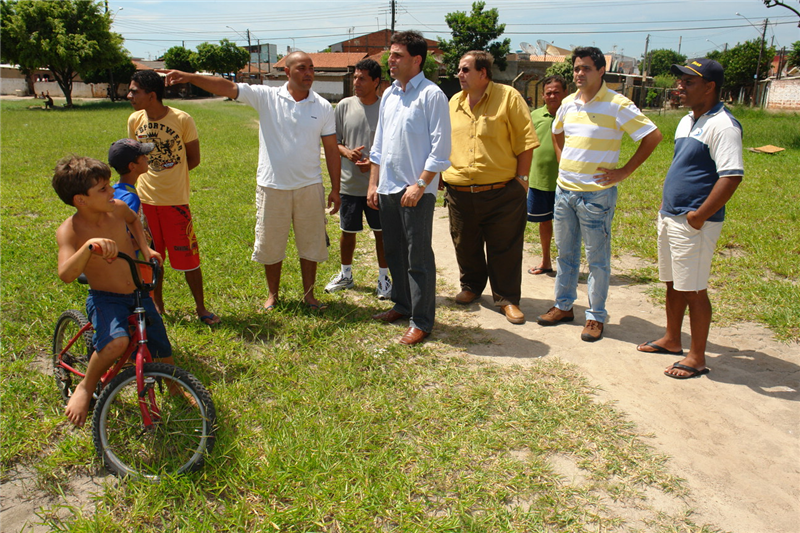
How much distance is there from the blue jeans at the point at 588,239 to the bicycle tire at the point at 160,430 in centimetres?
296

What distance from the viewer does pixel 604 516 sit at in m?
2.57

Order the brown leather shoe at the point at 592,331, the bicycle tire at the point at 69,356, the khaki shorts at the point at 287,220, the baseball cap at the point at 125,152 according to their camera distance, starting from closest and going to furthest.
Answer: the bicycle tire at the point at 69,356 < the baseball cap at the point at 125,152 < the brown leather shoe at the point at 592,331 < the khaki shorts at the point at 287,220

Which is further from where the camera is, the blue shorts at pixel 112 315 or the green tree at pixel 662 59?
the green tree at pixel 662 59

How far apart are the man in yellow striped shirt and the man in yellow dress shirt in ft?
1.16

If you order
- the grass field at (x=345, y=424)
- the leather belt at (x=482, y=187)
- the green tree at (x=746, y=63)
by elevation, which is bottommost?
→ the grass field at (x=345, y=424)

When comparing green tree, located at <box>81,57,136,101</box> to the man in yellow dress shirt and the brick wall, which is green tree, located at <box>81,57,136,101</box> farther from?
the man in yellow dress shirt

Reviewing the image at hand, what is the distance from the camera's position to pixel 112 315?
115 inches

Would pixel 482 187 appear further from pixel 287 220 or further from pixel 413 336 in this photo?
pixel 287 220

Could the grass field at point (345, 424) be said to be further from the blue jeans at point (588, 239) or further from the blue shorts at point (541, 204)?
the blue shorts at point (541, 204)

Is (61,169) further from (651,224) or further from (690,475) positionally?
(651,224)

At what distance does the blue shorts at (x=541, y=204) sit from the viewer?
19.8 feet

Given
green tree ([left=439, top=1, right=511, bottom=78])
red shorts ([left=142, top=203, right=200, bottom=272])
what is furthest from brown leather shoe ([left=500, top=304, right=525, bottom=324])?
green tree ([left=439, top=1, right=511, bottom=78])

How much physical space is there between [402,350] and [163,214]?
209cm

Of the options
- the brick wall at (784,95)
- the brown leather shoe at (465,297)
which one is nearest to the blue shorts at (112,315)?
the brown leather shoe at (465,297)
